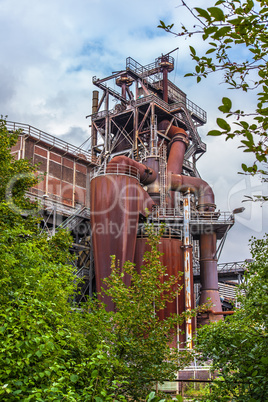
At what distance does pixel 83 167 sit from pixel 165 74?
13724mm

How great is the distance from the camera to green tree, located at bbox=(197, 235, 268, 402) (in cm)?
677

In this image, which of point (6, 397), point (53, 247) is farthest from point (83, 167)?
point (6, 397)

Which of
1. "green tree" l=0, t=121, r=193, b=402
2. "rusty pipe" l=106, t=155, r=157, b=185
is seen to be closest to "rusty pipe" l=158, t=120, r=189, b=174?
"rusty pipe" l=106, t=155, r=157, b=185

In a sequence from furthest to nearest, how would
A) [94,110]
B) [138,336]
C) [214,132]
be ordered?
1. [94,110]
2. [138,336]
3. [214,132]

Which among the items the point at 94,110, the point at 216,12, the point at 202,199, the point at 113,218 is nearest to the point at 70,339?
the point at 216,12

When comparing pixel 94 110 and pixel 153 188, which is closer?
pixel 153 188

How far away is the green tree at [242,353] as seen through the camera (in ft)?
22.2

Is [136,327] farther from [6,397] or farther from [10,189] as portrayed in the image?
[10,189]

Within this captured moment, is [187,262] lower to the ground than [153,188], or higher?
lower

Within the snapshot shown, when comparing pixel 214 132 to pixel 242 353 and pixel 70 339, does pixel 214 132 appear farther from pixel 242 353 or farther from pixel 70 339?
pixel 70 339

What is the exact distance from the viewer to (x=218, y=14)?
14.9 feet

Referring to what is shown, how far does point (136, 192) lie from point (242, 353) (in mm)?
22640

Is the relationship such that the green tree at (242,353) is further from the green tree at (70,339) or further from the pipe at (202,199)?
the pipe at (202,199)

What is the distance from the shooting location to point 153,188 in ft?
112
